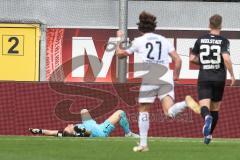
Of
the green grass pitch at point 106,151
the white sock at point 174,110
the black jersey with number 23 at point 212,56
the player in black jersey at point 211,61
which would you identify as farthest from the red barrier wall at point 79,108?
the white sock at point 174,110

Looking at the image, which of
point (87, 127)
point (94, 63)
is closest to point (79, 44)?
point (94, 63)

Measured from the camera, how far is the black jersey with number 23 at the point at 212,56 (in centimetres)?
1299

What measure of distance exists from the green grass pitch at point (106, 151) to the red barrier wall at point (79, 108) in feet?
24.6

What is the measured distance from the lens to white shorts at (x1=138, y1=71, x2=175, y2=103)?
39.2 ft

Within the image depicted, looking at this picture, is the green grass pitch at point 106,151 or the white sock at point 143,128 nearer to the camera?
the green grass pitch at point 106,151

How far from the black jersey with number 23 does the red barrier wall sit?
8.23 m

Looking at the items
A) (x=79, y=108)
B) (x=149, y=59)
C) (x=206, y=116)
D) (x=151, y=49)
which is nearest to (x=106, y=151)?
(x=149, y=59)

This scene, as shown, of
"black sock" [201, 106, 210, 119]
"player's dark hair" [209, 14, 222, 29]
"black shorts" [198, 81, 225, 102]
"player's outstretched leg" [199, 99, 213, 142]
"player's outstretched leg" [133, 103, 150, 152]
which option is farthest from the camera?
"black shorts" [198, 81, 225, 102]

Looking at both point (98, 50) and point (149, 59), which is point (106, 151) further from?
point (98, 50)

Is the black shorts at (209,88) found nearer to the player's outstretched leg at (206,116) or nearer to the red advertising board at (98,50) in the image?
the player's outstretched leg at (206,116)

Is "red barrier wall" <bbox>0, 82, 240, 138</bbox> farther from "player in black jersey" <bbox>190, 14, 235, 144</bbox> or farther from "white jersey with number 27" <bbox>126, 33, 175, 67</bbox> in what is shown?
"white jersey with number 27" <bbox>126, 33, 175, 67</bbox>

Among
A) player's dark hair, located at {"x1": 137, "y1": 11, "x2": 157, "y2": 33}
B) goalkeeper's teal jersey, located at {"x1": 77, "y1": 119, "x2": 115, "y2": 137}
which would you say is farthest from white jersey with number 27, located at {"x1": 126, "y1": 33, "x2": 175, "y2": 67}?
goalkeeper's teal jersey, located at {"x1": 77, "y1": 119, "x2": 115, "y2": 137}

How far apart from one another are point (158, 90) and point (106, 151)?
1.17m

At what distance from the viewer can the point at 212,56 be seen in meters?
13.0
